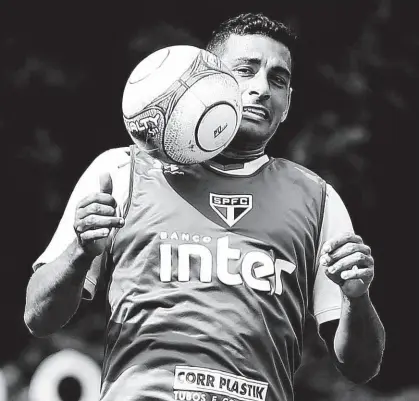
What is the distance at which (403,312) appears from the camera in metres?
7.71

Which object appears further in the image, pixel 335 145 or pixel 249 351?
pixel 335 145

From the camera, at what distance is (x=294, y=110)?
25.5 ft

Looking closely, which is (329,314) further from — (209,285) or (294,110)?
(294,110)

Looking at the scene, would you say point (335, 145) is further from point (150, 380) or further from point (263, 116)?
point (150, 380)

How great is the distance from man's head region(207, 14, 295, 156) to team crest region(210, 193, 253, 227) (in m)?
0.25

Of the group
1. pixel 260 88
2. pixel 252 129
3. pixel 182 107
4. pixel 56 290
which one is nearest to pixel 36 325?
pixel 56 290

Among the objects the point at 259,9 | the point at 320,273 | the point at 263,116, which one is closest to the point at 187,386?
the point at 320,273

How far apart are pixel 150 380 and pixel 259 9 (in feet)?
14.0

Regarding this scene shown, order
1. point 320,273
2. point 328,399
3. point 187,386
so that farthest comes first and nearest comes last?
point 328,399 → point 320,273 → point 187,386

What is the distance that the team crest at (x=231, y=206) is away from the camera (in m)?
4.08

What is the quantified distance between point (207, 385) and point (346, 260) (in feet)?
2.01

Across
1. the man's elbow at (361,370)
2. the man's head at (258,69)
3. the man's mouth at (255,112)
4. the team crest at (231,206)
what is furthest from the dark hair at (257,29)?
the man's elbow at (361,370)

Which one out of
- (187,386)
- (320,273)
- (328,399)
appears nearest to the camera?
(187,386)

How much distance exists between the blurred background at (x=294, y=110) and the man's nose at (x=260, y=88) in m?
3.32
